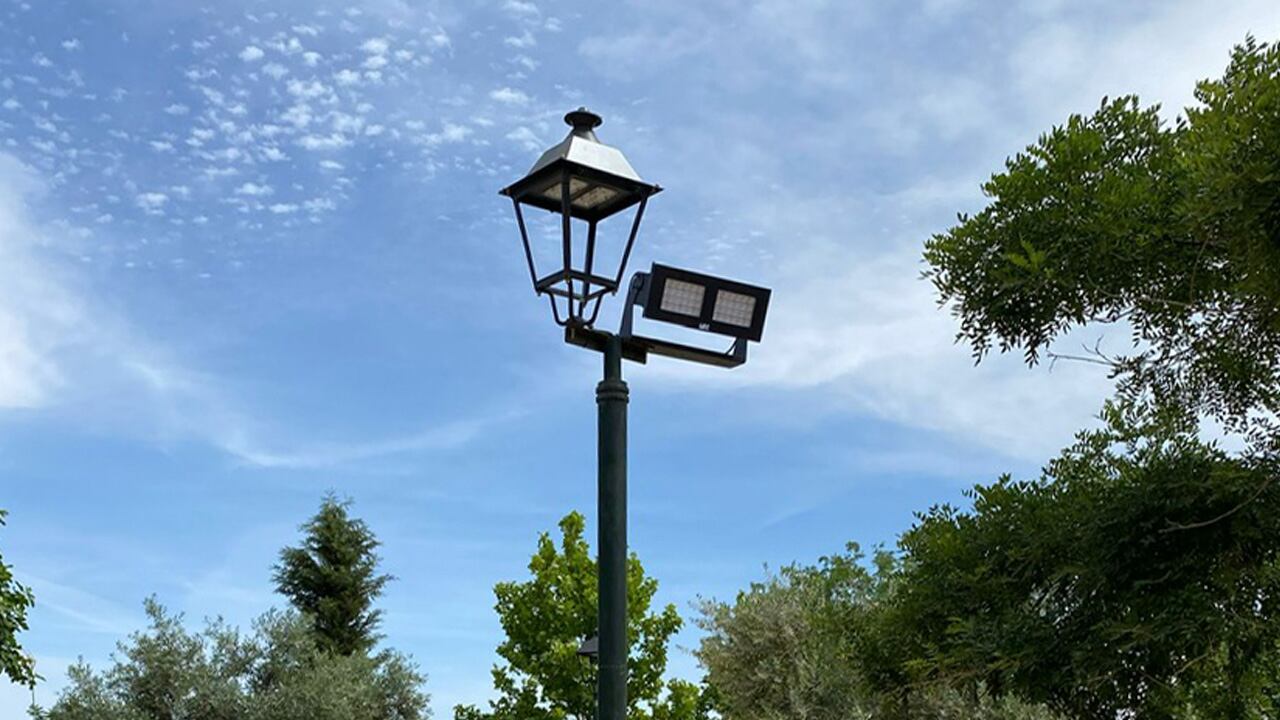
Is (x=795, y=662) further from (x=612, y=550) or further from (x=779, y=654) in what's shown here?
(x=612, y=550)

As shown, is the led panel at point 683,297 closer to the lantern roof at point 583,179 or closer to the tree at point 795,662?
the lantern roof at point 583,179

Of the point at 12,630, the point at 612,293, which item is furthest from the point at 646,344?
the point at 12,630

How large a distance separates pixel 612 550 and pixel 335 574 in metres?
28.1

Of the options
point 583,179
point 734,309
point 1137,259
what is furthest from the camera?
point 1137,259

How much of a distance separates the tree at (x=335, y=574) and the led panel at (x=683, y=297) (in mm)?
27749

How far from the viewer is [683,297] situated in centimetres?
660

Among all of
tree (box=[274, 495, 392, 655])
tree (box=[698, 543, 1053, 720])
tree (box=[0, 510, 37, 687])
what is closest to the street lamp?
tree (box=[0, 510, 37, 687])

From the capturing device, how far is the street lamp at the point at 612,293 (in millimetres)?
6211

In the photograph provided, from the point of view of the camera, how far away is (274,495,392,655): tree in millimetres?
32531

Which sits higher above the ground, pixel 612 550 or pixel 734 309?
pixel 734 309

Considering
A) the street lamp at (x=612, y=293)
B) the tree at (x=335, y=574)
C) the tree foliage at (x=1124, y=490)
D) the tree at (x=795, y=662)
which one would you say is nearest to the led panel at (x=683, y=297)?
the street lamp at (x=612, y=293)

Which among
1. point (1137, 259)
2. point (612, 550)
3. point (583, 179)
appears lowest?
point (612, 550)

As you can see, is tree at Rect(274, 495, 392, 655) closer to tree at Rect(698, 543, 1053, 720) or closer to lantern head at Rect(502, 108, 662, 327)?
tree at Rect(698, 543, 1053, 720)

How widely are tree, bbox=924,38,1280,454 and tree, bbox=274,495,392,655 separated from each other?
2451 centimetres
